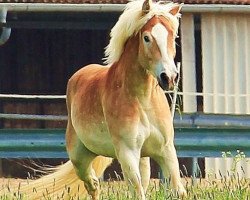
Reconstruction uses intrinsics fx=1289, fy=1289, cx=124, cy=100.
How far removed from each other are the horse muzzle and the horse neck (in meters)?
0.75

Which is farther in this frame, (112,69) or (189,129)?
(189,129)

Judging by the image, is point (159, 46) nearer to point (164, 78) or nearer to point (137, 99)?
point (164, 78)

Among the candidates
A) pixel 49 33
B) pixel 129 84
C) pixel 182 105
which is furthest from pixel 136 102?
pixel 49 33

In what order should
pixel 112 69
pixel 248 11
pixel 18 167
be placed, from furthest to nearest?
pixel 18 167 < pixel 248 11 < pixel 112 69

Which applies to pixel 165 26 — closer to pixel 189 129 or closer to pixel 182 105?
pixel 189 129

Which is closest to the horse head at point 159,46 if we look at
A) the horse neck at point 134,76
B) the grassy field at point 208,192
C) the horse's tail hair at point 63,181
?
the horse neck at point 134,76

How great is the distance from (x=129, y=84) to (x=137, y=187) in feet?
3.42

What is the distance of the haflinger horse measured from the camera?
33.9 feet

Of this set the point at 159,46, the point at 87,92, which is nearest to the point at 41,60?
the point at 87,92

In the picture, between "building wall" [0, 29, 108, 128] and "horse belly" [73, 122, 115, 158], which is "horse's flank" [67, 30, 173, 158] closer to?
"horse belly" [73, 122, 115, 158]

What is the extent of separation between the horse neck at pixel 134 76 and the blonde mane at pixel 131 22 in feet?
0.25

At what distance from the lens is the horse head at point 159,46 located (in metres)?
9.99

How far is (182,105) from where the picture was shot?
18.7 m

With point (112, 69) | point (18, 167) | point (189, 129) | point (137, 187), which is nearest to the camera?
point (137, 187)
